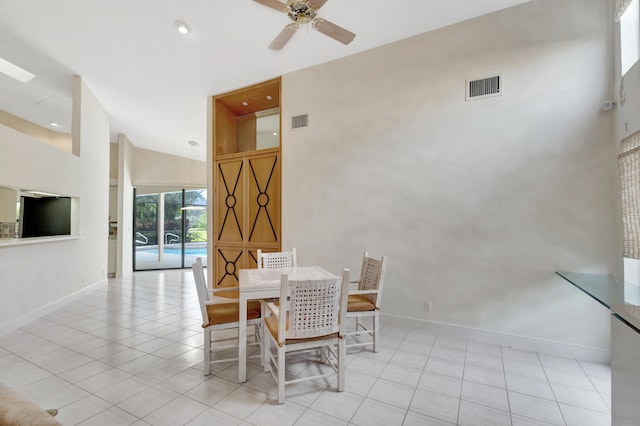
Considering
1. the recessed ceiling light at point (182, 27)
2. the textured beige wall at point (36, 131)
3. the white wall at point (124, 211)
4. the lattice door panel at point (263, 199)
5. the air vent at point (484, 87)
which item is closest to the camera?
the air vent at point (484, 87)

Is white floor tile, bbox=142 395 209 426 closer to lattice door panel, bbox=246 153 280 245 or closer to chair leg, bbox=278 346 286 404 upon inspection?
chair leg, bbox=278 346 286 404

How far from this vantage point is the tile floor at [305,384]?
1987 millimetres

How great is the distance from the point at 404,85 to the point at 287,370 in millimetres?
3432

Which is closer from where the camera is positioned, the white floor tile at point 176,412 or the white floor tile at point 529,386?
the white floor tile at point 176,412

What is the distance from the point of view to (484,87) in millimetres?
3207

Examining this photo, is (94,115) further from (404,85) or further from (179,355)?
(404,85)

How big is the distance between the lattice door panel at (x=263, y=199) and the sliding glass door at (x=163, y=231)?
4.01 m

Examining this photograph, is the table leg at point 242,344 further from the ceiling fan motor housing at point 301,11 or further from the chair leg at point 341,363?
the ceiling fan motor housing at point 301,11

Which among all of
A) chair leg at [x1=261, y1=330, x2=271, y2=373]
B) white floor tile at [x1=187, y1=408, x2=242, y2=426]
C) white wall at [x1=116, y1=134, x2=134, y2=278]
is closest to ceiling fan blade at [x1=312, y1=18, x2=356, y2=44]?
chair leg at [x1=261, y1=330, x2=271, y2=373]

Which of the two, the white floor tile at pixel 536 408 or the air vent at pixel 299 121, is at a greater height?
the air vent at pixel 299 121

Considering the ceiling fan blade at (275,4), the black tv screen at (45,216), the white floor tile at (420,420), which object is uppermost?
the ceiling fan blade at (275,4)

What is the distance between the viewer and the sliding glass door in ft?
27.3

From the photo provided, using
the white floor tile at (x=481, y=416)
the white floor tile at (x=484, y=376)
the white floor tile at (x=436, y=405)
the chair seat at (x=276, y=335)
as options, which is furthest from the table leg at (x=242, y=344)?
the white floor tile at (x=484, y=376)

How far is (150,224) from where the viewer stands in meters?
8.45
